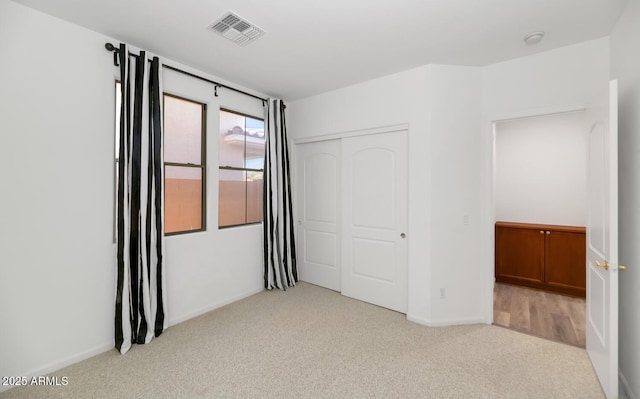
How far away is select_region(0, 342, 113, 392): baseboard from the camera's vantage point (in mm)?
2049

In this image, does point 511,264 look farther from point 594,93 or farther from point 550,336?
point 594,93

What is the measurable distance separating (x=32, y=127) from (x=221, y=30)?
160 centimetres

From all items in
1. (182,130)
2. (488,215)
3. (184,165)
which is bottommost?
(488,215)

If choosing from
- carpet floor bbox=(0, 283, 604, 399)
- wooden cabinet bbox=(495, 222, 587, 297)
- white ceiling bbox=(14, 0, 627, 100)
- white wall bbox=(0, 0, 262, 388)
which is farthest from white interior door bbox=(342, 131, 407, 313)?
white wall bbox=(0, 0, 262, 388)

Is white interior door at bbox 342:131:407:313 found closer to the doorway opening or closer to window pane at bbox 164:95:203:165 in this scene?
the doorway opening

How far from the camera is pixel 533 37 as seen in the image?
2373 millimetres

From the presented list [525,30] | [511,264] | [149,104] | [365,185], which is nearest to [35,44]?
[149,104]

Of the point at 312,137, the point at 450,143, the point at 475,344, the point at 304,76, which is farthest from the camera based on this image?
the point at 312,137

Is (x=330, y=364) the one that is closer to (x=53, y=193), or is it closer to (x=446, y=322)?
(x=446, y=322)

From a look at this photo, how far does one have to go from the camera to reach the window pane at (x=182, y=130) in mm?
2988

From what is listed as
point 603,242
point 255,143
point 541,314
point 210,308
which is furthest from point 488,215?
point 210,308

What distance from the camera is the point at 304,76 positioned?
3309 millimetres

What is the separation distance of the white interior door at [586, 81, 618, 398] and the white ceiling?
0.74m

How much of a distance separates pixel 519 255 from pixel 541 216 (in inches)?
29.8
